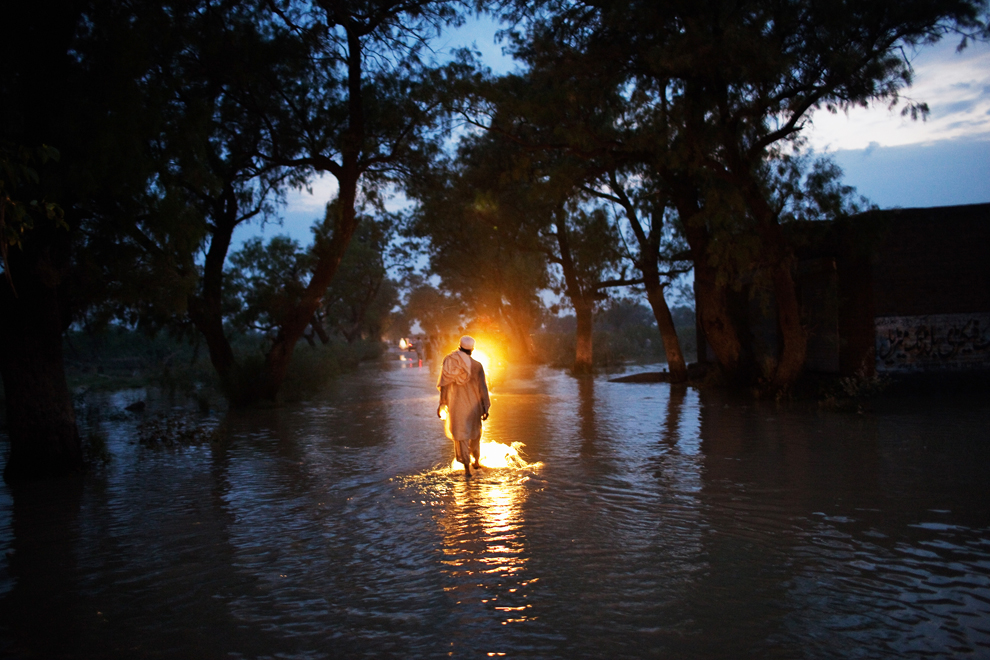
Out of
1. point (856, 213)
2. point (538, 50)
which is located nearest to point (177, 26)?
point (538, 50)

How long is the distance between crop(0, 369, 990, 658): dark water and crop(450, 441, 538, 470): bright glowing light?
0.33m

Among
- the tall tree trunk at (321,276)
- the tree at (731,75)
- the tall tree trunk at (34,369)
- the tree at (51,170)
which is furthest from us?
the tall tree trunk at (321,276)

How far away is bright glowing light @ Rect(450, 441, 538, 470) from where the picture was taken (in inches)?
412

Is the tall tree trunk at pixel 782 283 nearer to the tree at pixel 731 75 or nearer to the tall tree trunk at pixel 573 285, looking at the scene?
the tree at pixel 731 75

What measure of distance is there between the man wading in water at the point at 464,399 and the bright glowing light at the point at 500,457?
0.75 metres

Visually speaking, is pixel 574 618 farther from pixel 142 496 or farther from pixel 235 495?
pixel 142 496

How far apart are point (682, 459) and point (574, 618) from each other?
6.39 m

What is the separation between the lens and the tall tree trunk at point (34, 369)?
33.4ft

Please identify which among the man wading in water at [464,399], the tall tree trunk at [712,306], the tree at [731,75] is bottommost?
the man wading in water at [464,399]

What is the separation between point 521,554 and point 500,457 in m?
4.97

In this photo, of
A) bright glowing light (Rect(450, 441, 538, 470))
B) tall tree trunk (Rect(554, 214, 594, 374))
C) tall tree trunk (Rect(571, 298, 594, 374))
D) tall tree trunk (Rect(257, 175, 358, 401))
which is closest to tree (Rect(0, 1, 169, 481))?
bright glowing light (Rect(450, 441, 538, 470))

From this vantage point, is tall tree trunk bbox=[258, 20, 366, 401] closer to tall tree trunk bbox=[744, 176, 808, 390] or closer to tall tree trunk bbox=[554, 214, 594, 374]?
tall tree trunk bbox=[744, 176, 808, 390]

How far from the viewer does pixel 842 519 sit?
707 cm

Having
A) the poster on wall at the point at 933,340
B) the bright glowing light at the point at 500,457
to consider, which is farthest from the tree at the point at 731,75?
the bright glowing light at the point at 500,457
